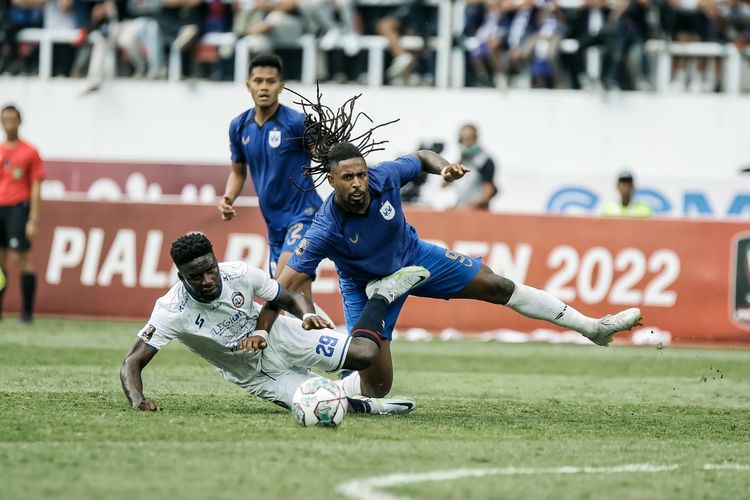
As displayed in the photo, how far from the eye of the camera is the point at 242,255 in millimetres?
16641

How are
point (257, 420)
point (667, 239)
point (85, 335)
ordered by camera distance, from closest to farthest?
point (257, 420)
point (85, 335)
point (667, 239)

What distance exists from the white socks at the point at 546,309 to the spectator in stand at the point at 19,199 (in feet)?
25.2

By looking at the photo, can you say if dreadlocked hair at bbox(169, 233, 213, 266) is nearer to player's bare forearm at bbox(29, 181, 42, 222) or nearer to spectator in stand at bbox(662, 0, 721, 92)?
player's bare forearm at bbox(29, 181, 42, 222)

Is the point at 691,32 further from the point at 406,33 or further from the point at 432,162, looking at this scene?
the point at 432,162

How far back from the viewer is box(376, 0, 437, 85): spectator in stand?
21.2 metres

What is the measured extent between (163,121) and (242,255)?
6.36 metres

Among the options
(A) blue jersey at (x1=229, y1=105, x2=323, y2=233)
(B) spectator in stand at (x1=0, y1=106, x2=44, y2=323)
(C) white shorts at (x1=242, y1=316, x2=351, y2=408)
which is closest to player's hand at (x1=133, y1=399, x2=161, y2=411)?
(C) white shorts at (x1=242, y1=316, x2=351, y2=408)

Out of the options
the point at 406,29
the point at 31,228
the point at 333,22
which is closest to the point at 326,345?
the point at 31,228

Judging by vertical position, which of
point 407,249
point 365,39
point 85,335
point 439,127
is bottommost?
point 85,335

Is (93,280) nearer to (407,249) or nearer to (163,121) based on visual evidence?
(163,121)

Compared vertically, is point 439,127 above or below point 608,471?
above

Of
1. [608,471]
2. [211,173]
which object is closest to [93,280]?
[211,173]

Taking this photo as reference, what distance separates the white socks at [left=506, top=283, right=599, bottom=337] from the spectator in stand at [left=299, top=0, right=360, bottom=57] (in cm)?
1249

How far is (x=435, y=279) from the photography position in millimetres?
9211
